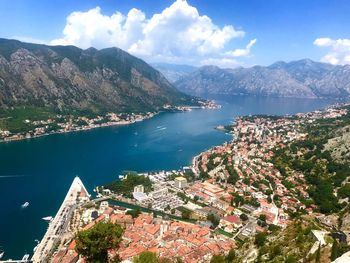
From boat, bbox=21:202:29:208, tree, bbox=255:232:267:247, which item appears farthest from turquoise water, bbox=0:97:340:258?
tree, bbox=255:232:267:247

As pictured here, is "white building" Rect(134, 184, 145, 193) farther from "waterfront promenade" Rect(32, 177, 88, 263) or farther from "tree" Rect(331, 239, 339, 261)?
"tree" Rect(331, 239, 339, 261)

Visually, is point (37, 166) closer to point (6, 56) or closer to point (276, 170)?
point (276, 170)

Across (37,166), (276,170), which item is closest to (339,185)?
(276,170)

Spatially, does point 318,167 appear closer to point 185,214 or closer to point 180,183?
point 180,183

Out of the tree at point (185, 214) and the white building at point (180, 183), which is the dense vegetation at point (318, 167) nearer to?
the tree at point (185, 214)

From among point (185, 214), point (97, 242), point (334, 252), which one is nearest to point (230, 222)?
point (185, 214)
